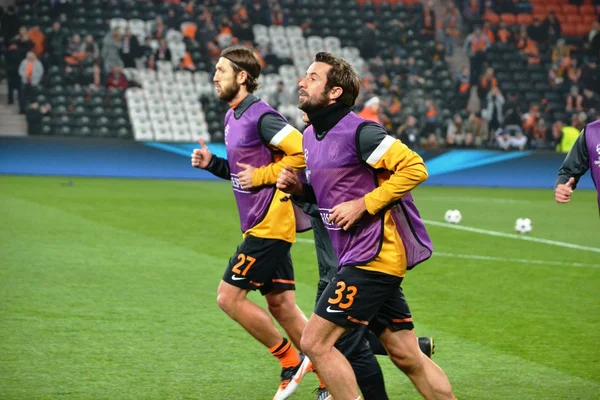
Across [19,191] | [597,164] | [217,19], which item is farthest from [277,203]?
[217,19]

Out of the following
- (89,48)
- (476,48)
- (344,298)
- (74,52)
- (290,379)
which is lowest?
(476,48)

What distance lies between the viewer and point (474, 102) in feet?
98.9

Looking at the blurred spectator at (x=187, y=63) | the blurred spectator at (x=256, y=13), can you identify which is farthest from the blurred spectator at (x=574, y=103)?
the blurred spectator at (x=187, y=63)

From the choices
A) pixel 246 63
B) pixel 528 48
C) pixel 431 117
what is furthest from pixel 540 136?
pixel 246 63

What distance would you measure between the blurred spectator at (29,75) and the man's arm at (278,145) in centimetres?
2211

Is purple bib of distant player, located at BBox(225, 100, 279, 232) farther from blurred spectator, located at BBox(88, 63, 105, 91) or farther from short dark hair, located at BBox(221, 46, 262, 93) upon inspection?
blurred spectator, located at BBox(88, 63, 105, 91)

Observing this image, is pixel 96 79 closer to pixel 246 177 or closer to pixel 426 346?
pixel 246 177

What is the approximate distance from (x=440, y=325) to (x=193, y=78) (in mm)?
21732

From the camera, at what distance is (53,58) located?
91.0ft

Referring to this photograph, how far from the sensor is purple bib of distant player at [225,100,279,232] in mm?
6234

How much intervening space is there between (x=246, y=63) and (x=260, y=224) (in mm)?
1106

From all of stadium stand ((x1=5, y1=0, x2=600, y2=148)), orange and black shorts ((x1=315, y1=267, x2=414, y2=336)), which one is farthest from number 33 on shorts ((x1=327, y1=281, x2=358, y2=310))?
stadium stand ((x1=5, y1=0, x2=600, y2=148))

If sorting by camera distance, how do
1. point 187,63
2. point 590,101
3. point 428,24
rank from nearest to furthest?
point 187,63 → point 590,101 → point 428,24

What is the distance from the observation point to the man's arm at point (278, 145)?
5906 millimetres
